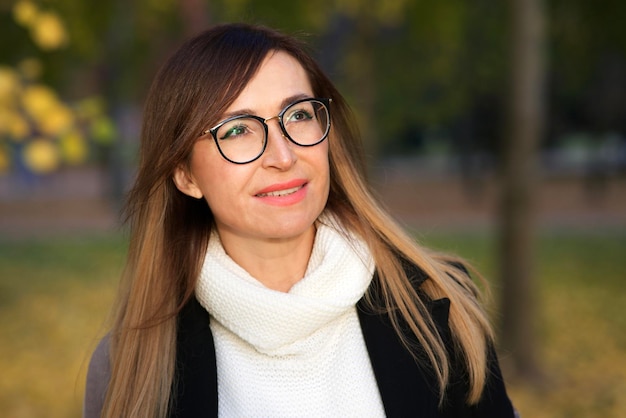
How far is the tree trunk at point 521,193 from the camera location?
586 cm

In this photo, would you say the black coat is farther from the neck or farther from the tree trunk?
the tree trunk

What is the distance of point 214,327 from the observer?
2305 mm

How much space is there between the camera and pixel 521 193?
19.6 feet

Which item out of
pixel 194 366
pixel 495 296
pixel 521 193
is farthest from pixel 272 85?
pixel 495 296

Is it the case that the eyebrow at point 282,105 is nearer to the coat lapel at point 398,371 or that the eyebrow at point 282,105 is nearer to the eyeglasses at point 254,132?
the eyeglasses at point 254,132

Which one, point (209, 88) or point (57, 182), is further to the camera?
point (57, 182)

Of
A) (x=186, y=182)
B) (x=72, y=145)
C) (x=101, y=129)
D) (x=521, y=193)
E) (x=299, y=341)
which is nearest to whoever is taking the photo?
(x=299, y=341)

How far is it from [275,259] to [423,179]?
2137 centimetres

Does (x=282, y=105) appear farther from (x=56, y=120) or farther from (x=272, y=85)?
(x=56, y=120)

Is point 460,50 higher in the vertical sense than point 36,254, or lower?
higher

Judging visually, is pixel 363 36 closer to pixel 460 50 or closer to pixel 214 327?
pixel 460 50

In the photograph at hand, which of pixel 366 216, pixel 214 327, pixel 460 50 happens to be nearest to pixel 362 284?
pixel 366 216

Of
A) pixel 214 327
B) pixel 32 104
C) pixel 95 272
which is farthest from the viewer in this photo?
pixel 95 272

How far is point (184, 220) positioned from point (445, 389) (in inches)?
35.6
